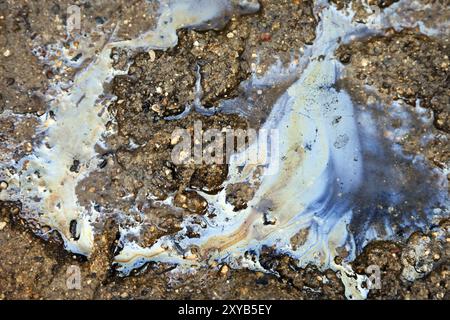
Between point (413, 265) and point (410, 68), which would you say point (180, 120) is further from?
point (413, 265)

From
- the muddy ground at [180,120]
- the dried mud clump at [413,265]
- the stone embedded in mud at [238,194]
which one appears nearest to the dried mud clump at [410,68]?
the muddy ground at [180,120]

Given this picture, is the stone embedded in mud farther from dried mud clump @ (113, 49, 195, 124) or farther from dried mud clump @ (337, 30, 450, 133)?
dried mud clump @ (337, 30, 450, 133)

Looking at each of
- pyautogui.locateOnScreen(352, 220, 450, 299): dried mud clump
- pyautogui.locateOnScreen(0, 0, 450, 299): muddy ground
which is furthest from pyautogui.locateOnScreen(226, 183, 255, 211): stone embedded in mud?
pyautogui.locateOnScreen(352, 220, 450, 299): dried mud clump

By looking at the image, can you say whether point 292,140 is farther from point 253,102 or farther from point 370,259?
point 370,259

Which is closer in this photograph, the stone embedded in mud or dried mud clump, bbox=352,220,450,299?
dried mud clump, bbox=352,220,450,299

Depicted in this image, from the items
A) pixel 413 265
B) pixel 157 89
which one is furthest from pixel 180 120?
pixel 413 265

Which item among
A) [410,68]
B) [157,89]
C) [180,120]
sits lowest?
[180,120]

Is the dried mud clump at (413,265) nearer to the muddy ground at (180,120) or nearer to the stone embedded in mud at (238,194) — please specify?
the muddy ground at (180,120)
